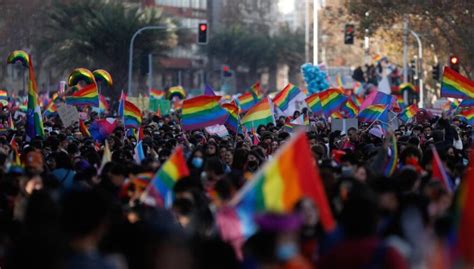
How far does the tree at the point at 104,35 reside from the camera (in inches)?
2325

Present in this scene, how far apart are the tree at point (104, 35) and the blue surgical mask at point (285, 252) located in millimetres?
52548

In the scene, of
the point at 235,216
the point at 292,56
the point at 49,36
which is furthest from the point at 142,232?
the point at 292,56

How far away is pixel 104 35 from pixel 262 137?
4104 cm

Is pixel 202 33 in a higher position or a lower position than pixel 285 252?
lower

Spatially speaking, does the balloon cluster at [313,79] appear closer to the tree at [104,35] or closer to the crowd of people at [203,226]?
the tree at [104,35]

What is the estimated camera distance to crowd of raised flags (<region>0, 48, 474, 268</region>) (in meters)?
6.98

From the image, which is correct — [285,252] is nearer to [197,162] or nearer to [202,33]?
[197,162]

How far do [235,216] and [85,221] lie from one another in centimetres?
95

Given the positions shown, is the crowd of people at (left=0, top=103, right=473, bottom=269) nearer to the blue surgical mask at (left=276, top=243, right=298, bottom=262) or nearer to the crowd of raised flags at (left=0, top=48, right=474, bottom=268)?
the blue surgical mask at (left=276, top=243, right=298, bottom=262)

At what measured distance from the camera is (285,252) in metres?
6.44

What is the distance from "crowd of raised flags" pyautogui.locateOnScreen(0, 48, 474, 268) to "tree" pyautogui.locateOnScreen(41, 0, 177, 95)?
38.7 feet

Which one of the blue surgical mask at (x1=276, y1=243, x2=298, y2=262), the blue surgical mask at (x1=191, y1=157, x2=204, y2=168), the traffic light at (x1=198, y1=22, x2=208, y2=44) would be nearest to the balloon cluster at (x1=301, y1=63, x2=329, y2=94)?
the traffic light at (x1=198, y1=22, x2=208, y2=44)

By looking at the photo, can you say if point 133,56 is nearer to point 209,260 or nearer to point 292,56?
point 292,56

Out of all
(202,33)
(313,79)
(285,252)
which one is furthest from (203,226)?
(313,79)
